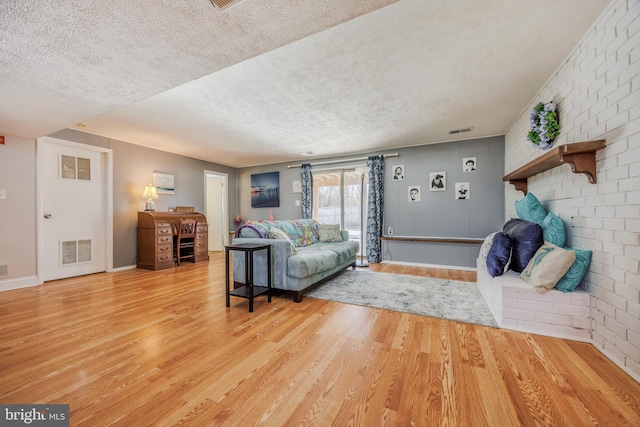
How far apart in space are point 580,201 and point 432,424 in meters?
2.15

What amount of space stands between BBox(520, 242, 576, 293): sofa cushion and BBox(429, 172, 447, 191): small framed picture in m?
2.67

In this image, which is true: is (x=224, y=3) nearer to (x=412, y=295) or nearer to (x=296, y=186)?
(x=412, y=295)

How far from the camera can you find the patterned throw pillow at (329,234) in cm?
433

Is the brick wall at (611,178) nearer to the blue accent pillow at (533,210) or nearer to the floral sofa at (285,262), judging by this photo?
the blue accent pillow at (533,210)

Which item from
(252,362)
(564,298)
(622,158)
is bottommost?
(252,362)

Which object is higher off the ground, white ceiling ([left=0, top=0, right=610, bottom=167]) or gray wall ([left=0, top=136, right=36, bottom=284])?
white ceiling ([left=0, top=0, right=610, bottom=167])

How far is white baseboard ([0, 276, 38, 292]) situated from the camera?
3147mm

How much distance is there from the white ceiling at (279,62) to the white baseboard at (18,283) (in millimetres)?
1959

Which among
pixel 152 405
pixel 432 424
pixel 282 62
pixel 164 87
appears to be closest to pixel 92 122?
pixel 164 87

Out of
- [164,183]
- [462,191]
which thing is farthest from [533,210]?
[164,183]

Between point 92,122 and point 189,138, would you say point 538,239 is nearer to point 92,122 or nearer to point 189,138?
point 189,138

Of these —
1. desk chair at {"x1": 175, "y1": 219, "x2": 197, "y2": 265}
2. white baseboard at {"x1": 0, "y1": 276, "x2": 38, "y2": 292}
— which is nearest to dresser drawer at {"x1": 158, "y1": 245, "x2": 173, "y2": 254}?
desk chair at {"x1": 175, "y1": 219, "x2": 197, "y2": 265}

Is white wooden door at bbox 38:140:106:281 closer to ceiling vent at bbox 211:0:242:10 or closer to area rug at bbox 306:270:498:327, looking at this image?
area rug at bbox 306:270:498:327

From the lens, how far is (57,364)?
5.20ft
